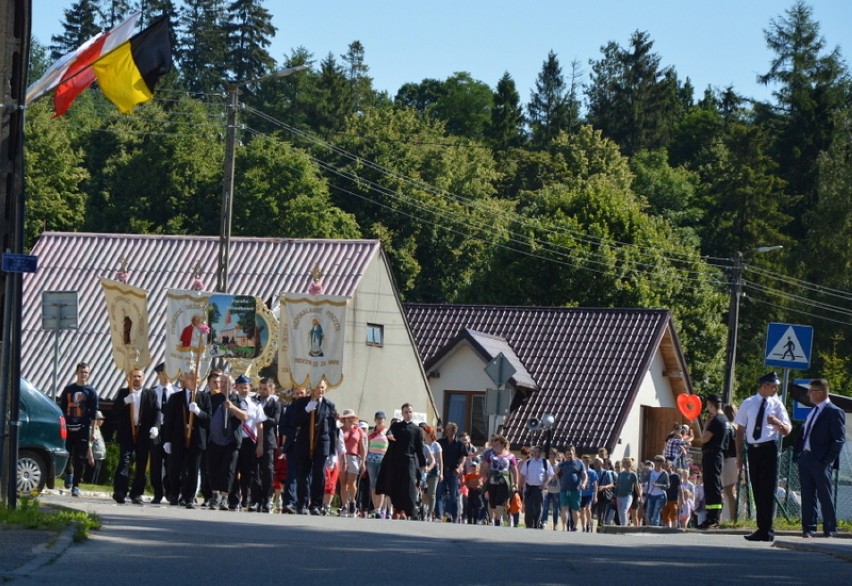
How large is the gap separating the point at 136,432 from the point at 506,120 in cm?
9619

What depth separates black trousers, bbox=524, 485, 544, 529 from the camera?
30.4 metres

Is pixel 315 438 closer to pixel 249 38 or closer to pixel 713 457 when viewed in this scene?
pixel 713 457

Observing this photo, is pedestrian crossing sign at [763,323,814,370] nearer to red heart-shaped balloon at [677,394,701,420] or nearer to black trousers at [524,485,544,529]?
black trousers at [524,485,544,529]

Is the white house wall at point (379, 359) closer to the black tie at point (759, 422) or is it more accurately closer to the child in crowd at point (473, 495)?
the child in crowd at point (473, 495)

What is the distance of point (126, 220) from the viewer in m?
76.0

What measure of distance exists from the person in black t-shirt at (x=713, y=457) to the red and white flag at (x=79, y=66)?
8200 mm

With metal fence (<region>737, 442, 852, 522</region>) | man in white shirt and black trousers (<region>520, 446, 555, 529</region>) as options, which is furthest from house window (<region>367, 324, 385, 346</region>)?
metal fence (<region>737, 442, 852, 522</region>)

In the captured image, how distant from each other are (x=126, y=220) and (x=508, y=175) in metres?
30.2

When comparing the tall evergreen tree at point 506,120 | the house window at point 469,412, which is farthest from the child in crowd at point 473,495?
the tall evergreen tree at point 506,120

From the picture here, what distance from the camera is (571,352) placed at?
170ft

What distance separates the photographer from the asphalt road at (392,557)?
39.4 feet

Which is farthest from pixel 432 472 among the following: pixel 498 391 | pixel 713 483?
pixel 713 483

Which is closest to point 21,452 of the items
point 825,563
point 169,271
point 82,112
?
point 825,563

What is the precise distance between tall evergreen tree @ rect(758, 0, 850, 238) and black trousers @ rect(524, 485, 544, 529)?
6060 cm
